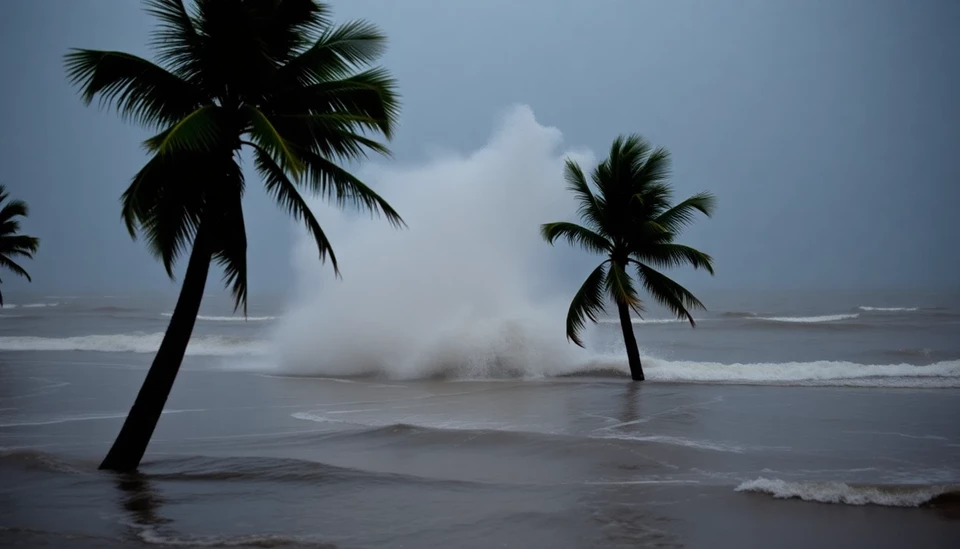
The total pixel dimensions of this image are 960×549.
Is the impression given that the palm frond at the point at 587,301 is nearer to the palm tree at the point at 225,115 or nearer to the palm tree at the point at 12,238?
the palm tree at the point at 225,115

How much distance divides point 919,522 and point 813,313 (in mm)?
59667

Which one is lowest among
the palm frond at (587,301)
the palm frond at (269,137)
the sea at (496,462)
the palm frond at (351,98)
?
the sea at (496,462)

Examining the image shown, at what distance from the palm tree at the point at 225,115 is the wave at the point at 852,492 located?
5398 millimetres

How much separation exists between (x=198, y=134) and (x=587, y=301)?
12131mm

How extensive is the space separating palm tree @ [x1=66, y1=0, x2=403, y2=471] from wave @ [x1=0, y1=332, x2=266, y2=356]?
73.0 feet

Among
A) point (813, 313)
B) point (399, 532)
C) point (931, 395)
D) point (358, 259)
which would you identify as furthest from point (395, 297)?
point (813, 313)

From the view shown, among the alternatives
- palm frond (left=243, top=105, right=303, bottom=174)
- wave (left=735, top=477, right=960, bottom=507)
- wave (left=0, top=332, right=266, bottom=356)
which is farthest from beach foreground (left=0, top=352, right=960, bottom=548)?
wave (left=0, top=332, right=266, bottom=356)

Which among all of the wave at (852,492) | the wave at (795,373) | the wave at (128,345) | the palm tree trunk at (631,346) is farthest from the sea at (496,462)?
the wave at (128,345)

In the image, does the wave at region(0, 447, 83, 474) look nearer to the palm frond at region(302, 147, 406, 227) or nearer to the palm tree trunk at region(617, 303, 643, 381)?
the palm frond at region(302, 147, 406, 227)

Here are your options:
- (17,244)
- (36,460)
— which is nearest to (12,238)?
(17,244)

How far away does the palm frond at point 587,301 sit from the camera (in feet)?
56.7

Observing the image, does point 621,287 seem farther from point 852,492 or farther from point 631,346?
point 852,492

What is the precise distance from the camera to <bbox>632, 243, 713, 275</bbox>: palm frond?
1738cm

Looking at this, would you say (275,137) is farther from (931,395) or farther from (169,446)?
(931,395)
